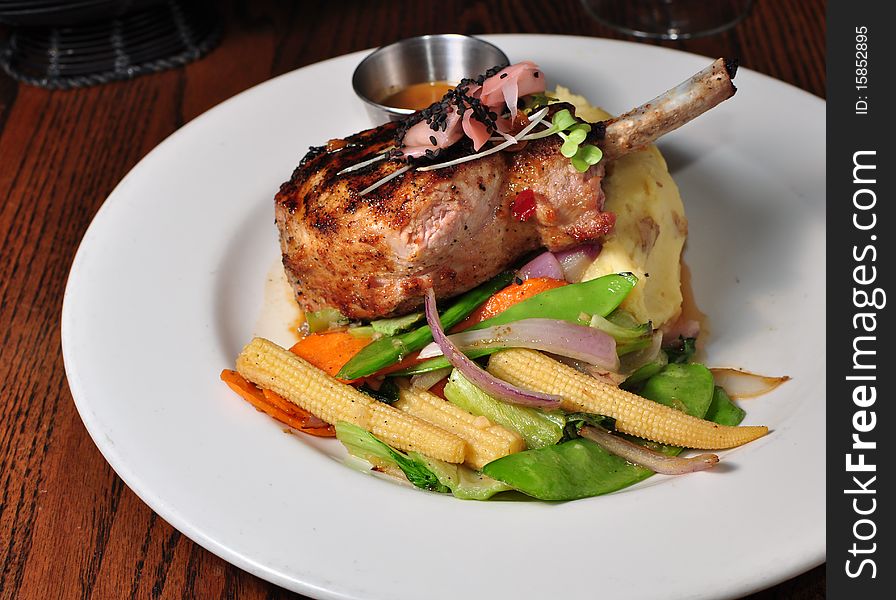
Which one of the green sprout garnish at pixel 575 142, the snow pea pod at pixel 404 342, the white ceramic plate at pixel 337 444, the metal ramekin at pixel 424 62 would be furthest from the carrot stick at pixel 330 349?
the metal ramekin at pixel 424 62

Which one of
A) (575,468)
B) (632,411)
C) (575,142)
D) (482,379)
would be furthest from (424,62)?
(575,468)

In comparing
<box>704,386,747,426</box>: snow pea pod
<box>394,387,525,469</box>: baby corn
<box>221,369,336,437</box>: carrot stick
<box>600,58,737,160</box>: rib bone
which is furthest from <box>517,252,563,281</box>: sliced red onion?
<box>221,369,336,437</box>: carrot stick

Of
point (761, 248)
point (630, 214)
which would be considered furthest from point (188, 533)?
point (761, 248)

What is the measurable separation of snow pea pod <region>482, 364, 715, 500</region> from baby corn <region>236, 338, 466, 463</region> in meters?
0.22

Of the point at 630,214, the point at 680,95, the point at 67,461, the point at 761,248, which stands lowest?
the point at 67,461

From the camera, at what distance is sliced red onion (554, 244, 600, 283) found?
409 centimetres

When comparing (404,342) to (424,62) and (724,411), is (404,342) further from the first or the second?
(424,62)

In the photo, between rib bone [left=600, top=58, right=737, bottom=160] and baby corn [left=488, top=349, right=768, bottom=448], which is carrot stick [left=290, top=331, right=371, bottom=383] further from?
rib bone [left=600, top=58, right=737, bottom=160]

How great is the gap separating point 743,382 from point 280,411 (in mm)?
1906

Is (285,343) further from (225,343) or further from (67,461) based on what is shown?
(67,461)

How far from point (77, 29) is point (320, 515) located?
13.8 feet

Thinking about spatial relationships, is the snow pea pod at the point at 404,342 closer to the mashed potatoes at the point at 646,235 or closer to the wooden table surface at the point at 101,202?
the mashed potatoes at the point at 646,235

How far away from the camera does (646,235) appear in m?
4.21
